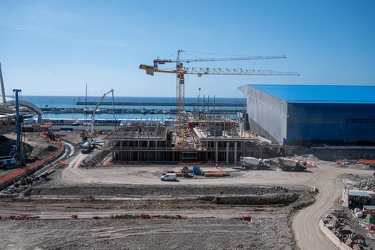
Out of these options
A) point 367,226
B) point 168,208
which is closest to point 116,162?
point 168,208

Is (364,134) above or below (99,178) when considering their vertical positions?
above

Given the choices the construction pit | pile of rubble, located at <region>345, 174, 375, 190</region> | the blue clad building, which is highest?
the blue clad building

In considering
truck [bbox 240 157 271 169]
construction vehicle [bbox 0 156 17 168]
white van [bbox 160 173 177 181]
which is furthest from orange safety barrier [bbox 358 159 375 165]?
construction vehicle [bbox 0 156 17 168]

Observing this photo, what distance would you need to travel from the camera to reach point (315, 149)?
35.5m

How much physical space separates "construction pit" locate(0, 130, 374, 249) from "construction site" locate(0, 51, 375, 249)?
57 millimetres

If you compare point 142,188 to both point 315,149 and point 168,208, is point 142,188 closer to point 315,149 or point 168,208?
point 168,208

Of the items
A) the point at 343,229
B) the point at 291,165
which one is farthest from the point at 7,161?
the point at 343,229

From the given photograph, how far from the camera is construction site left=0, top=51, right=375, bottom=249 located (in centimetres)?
1652

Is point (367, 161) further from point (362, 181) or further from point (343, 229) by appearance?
point (343, 229)

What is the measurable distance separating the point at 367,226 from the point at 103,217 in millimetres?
12417

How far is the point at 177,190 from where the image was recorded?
951 inches

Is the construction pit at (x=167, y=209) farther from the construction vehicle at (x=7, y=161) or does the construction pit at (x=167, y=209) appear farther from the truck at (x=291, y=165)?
the construction vehicle at (x=7, y=161)

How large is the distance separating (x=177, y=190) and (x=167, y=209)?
11.9 feet

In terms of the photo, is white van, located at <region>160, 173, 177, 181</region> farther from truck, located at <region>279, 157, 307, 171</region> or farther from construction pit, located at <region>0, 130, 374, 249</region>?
truck, located at <region>279, 157, 307, 171</region>
